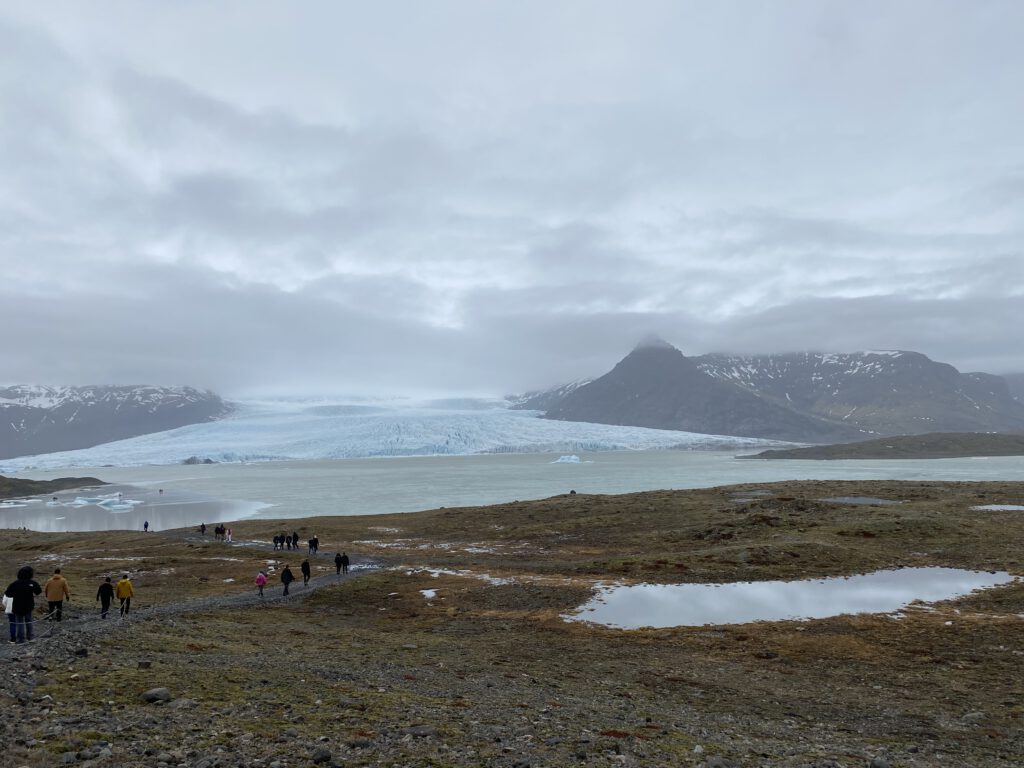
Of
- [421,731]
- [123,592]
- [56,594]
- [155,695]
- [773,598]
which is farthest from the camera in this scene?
[773,598]

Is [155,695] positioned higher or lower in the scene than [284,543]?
higher

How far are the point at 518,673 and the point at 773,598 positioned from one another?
49.7 ft

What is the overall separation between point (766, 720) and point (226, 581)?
3191cm

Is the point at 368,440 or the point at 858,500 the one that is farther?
the point at 368,440

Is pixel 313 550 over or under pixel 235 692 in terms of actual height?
under

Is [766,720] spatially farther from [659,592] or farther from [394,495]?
[394,495]

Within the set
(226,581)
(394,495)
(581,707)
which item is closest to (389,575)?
(226,581)

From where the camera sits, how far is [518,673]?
1700 centimetres

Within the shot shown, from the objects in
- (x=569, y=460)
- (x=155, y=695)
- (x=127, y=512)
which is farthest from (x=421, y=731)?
(x=569, y=460)

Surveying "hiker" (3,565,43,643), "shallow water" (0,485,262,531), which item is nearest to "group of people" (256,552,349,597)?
"hiker" (3,565,43,643)

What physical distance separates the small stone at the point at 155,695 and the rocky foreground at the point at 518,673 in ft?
0.12

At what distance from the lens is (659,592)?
29.3 meters

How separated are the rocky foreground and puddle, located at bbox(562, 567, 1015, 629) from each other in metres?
1.27

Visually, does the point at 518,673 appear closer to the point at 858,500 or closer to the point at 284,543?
the point at 284,543
